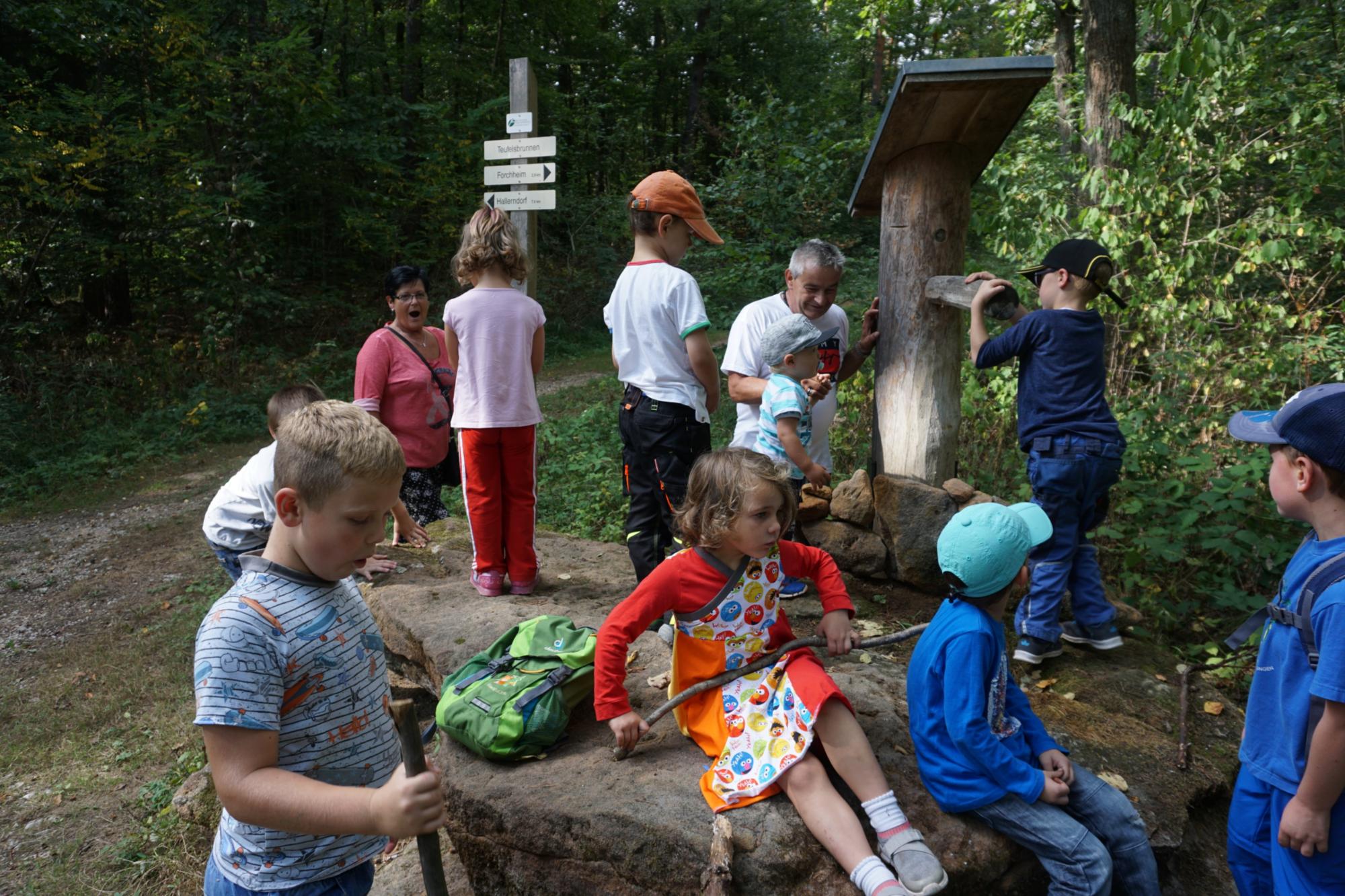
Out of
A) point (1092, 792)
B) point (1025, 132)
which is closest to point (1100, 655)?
point (1092, 792)

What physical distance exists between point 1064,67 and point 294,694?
12.9 m

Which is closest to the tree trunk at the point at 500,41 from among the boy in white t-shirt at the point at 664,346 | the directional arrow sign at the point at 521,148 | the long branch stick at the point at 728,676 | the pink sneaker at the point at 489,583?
the directional arrow sign at the point at 521,148

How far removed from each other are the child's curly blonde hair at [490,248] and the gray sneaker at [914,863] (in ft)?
9.31

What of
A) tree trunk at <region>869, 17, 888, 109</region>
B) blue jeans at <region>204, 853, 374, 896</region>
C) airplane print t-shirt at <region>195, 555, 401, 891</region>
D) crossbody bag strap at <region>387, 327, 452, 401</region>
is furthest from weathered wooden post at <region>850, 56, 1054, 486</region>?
tree trunk at <region>869, 17, 888, 109</region>

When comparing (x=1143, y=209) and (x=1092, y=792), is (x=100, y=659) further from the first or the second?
(x=1143, y=209)

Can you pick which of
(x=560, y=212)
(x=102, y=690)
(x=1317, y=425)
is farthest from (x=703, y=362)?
(x=560, y=212)

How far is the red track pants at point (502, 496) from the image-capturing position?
3959mm

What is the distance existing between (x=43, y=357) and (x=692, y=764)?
37.1 feet

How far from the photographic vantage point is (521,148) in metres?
6.57

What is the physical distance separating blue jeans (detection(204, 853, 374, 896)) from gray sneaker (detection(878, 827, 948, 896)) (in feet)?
4.29

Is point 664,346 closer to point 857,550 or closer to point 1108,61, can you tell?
point 857,550

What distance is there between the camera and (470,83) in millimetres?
16953

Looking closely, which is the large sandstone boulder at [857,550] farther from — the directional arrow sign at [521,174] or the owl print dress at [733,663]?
the directional arrow sign at [521,174]

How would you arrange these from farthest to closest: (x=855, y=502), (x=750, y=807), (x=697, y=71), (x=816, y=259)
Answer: (x=697, y=71) → (x=855, y=502) → (x=816, y=259) → (x=750, y=807)
